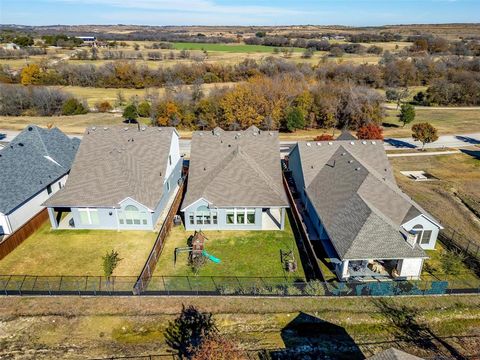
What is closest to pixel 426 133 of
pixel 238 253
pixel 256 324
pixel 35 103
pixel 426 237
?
pixel 426 237

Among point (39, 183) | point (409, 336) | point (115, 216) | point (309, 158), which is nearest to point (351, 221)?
point (409, 336)

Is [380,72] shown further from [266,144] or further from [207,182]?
[207,182]

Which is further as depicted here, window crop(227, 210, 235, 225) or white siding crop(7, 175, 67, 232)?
window crop(227, 210, 235, 225)

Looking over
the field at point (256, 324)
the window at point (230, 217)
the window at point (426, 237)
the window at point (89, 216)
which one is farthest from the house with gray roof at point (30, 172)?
the window at point (426, 237)

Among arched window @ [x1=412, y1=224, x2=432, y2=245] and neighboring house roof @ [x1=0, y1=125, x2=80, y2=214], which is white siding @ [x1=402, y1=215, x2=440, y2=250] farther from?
neighboring house roof @ [x1=0, y1=125, x2=80, y2=214]

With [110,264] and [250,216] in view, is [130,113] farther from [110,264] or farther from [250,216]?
[110,264]

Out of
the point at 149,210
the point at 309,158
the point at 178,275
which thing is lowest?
the point at 178,275

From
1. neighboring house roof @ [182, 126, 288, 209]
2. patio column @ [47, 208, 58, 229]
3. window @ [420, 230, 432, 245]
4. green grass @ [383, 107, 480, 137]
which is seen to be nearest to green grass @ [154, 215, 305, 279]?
neighboring house roof @ [182, 126, 288, 209]
